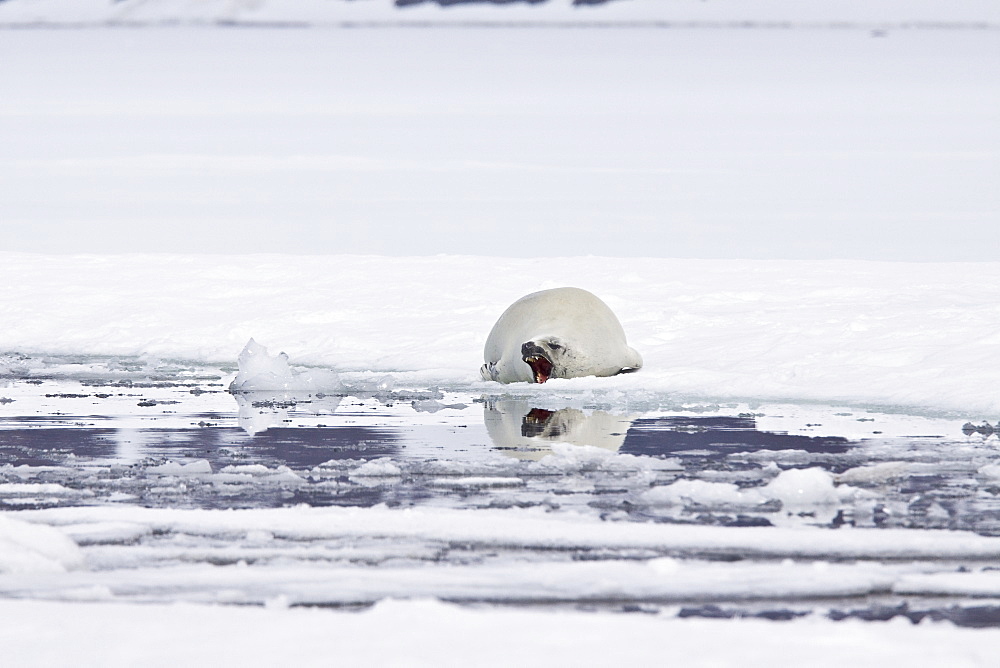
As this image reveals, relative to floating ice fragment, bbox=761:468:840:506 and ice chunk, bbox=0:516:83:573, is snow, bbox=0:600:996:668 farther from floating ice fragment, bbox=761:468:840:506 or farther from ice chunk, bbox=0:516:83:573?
floating ice fragment, bbox=761:468:840:506

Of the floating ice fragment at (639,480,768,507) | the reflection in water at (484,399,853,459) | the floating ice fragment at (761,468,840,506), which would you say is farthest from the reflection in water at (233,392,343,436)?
the floating ice fragment at (761,468,840,506)

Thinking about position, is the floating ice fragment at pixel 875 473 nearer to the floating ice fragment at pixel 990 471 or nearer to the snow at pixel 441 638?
the floating ice fragment at pixel 990 471

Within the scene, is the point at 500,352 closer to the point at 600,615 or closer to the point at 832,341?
the point at 832,341

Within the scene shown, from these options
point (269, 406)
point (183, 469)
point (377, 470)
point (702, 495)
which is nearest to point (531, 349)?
point (269, 406)

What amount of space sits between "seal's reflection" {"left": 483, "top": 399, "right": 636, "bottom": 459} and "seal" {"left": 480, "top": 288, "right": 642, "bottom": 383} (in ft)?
3.87

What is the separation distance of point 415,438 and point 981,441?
322 cm

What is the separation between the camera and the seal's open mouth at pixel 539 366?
11.4 meters

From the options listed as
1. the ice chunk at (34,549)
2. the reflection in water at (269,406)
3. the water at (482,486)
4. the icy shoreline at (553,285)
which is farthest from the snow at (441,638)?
the icy shoreline at (553,285)

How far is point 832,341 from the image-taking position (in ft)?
41.7


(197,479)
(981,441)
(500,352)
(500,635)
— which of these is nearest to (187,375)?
(500,352)

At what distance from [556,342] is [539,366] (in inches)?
11.1

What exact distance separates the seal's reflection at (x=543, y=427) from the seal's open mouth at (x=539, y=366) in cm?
115

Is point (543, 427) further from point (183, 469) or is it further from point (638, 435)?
point (183, 469)

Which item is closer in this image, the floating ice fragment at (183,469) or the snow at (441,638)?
the snow at (441,638)
